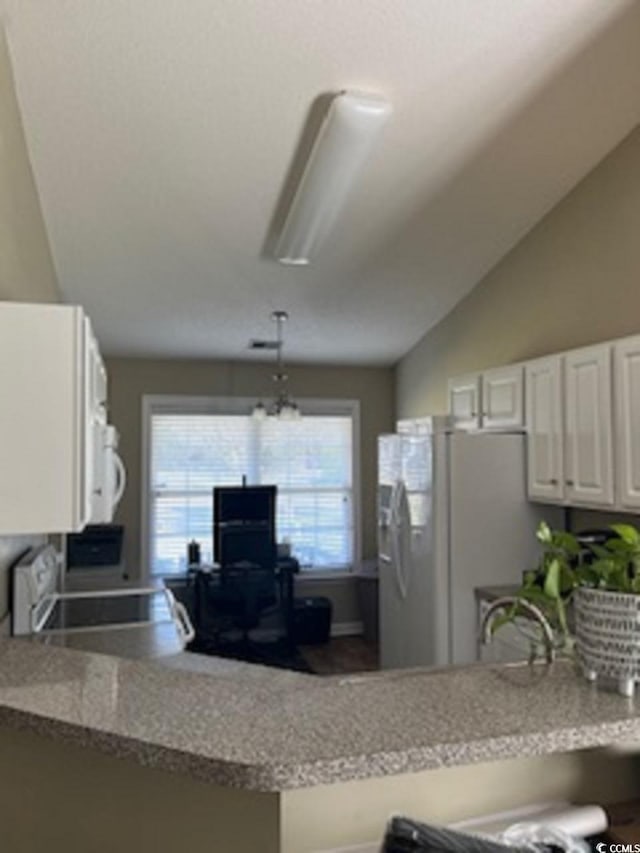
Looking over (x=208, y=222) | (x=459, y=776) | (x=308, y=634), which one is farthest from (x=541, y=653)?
(x=308, y=634)

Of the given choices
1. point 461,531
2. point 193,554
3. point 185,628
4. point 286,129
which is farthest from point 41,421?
point 193,554

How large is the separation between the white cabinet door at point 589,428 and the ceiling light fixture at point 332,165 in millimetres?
1317

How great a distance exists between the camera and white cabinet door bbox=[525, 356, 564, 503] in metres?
3.21

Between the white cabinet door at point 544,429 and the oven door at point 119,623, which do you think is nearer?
the oven door at point 119,623

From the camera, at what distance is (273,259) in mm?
3842

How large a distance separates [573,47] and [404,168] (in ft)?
2.77

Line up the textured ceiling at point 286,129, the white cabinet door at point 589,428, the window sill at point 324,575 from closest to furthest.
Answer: the textured ceiling at point 286,129 < the white cabinet door at point 589,428 < the window sill at point 324,575

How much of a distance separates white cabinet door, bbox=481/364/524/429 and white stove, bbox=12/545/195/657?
203 centimetres

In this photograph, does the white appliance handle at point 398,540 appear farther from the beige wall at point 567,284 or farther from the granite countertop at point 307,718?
the granite countertop at point 307,718

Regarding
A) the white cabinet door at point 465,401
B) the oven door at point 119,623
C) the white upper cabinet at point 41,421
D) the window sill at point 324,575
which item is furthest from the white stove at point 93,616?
the window sill at point 324,575

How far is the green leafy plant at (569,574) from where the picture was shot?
1.16 metres

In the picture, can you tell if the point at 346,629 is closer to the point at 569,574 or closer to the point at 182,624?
the point at 182,624

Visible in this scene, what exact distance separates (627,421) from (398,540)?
154 centimetres

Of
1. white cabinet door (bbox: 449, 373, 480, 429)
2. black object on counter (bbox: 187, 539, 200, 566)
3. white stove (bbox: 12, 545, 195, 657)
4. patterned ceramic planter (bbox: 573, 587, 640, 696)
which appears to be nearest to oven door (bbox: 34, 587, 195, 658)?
white stove (bbox: 12, 545, 195, 657)
